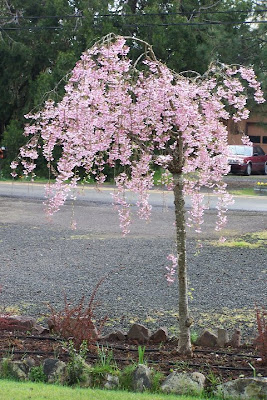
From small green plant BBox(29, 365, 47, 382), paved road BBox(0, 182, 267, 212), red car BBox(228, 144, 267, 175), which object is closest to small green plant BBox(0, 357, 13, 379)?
small green plant BBox(29, 365, 47, 382)

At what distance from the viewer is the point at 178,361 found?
5.43 metres

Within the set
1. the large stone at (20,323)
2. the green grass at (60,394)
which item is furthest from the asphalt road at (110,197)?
the green grass at (60,394)

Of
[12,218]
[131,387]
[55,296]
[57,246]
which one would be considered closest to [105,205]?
[12,218]

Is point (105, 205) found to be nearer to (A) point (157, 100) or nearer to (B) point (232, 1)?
(B) point (232, 1)

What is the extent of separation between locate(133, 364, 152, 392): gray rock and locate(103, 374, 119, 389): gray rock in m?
0.14

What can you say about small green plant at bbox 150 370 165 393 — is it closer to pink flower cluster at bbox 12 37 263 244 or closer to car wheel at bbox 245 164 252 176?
pink flower cluster at bbox 12 37 263 244

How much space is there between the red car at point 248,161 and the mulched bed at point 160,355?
22998 millimetres

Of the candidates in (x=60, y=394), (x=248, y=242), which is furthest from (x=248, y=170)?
(x=60, y=394)

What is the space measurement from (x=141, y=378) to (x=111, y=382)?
0.23 m

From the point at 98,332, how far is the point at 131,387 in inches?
45.0

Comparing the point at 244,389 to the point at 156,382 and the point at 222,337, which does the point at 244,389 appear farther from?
the point at 222,337

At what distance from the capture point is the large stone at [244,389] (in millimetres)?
4656

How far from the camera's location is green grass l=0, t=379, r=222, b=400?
448 cm

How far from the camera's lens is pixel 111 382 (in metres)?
4.96
